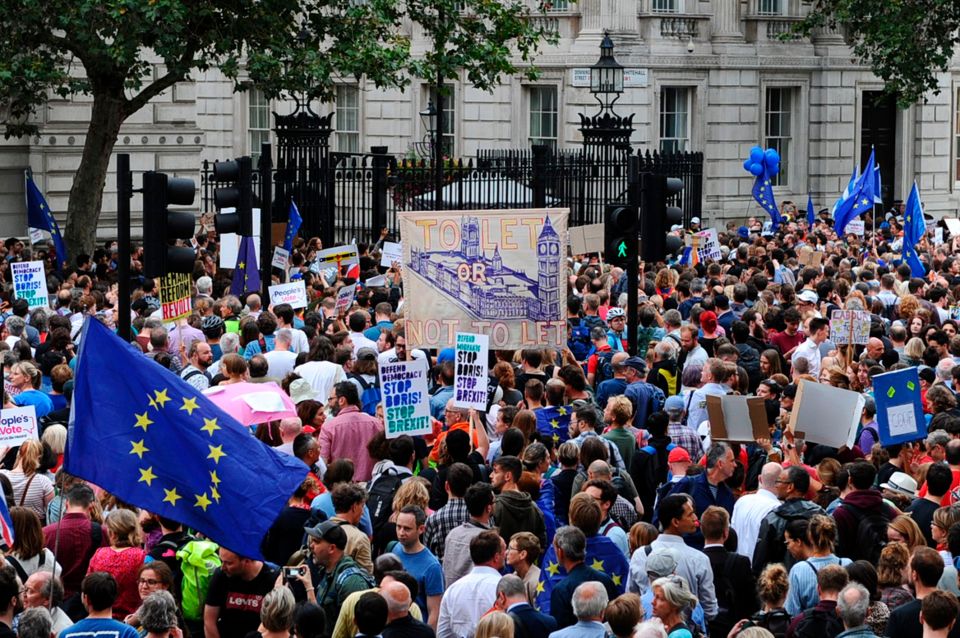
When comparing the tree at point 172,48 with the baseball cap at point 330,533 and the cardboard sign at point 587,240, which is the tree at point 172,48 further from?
the baseball cap at point 330,533

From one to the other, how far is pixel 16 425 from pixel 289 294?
6.93 meters

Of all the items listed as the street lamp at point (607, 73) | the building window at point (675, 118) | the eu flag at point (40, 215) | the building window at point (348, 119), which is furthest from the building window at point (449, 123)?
the eu flag at point (40, 215)

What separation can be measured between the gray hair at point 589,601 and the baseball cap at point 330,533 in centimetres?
151

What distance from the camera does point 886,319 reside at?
1950 cm

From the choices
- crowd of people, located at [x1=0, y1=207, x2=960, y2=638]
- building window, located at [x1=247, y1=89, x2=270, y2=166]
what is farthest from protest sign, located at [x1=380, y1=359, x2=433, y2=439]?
building window, located at [x1=247, y1=89, x2=270, y2=166]

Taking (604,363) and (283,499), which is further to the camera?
(604,363)

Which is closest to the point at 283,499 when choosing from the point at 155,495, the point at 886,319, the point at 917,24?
the point at 155,495

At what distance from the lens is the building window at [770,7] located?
41562mm

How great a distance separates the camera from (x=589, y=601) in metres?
9.05

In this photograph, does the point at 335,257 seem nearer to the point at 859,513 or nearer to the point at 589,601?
the point at 859,513

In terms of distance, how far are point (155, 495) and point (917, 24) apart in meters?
31.0

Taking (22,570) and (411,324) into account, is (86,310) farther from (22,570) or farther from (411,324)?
(22,570)

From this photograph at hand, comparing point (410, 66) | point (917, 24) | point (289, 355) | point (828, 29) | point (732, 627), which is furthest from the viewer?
point (828, 29)

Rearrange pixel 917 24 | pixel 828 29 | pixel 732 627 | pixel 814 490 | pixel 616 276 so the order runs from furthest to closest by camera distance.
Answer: pixel 828 29 < pixel 917 24 < pixel 616 276 < pixel 814 490 < pixel 732 627
